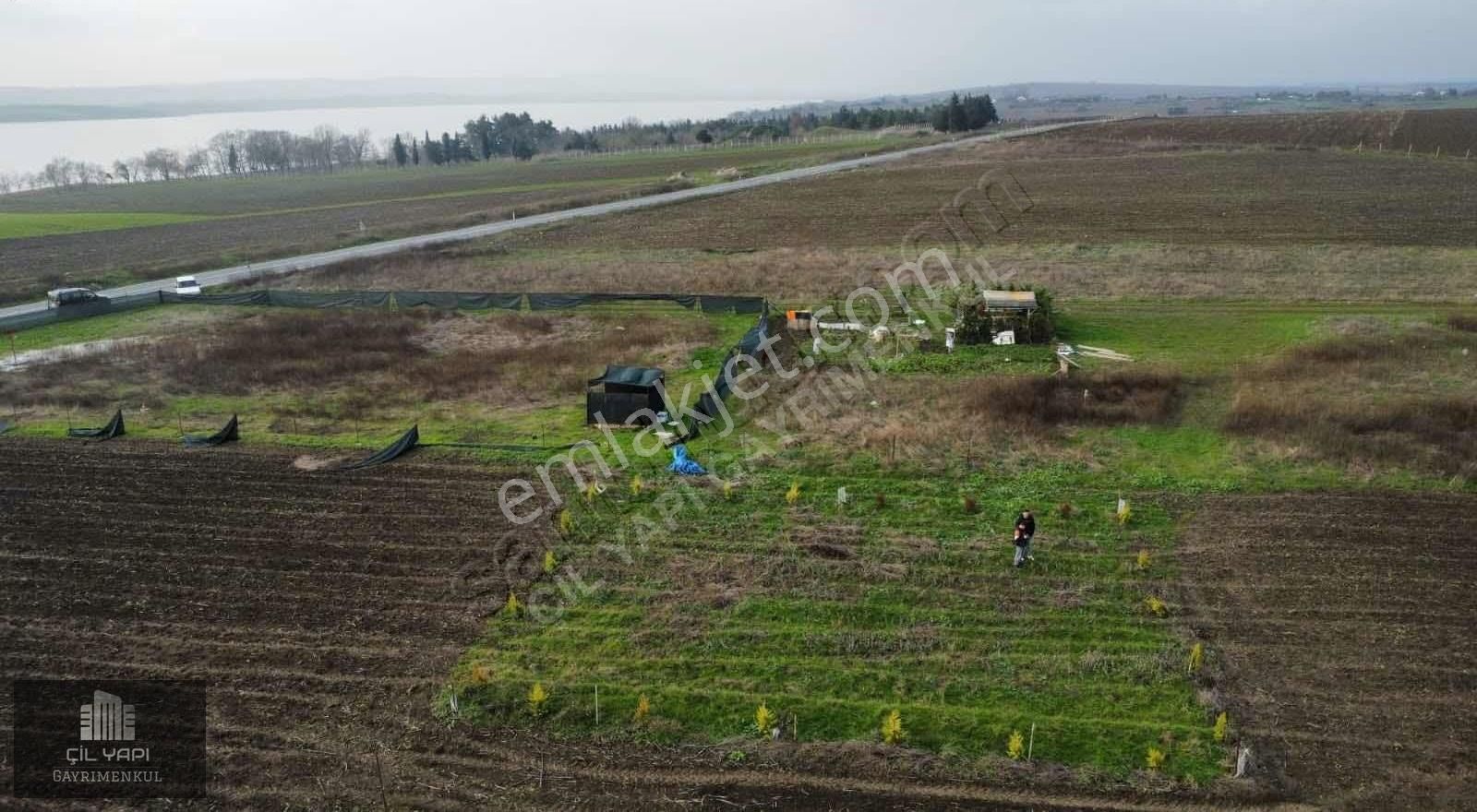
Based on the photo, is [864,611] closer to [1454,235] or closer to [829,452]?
[829,452]

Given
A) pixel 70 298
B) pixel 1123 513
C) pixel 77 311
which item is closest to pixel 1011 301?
pixel 1123 513

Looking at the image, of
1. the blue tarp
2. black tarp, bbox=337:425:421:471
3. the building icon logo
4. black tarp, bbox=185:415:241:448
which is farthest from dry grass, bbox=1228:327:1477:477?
black tarp, bbox=185:415:241:448

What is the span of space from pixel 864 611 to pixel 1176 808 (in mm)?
4537

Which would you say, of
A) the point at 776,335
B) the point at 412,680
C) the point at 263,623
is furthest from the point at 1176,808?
the point at 776,335

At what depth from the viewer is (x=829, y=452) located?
18094 mm

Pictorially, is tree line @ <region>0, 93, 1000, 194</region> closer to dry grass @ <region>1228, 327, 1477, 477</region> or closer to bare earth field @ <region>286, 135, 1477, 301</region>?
bare earth field @ <region>286, 135, 1477, 301</region>

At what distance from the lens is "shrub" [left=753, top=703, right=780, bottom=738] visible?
10266 millimetres

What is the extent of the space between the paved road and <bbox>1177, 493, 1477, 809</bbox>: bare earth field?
38.1m

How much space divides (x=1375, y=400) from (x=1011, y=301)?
8.70 meters

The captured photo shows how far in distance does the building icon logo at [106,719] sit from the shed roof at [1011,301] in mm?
21166

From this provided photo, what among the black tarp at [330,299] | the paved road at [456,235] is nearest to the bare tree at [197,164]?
the paved road at [456,235]

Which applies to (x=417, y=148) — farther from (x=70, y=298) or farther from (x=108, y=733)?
(x=108, y=733)

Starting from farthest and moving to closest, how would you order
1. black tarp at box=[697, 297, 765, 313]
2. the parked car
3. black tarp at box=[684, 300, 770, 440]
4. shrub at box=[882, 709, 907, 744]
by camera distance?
the parked car, black tarp at box=[697, 297, 765, 313], black tarp at box=[684, 300, 770, 440], shrub at box=[882, 709, 907, 744]

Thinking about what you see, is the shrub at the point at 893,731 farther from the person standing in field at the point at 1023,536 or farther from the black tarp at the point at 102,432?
the black tarp at the point at 102,432
